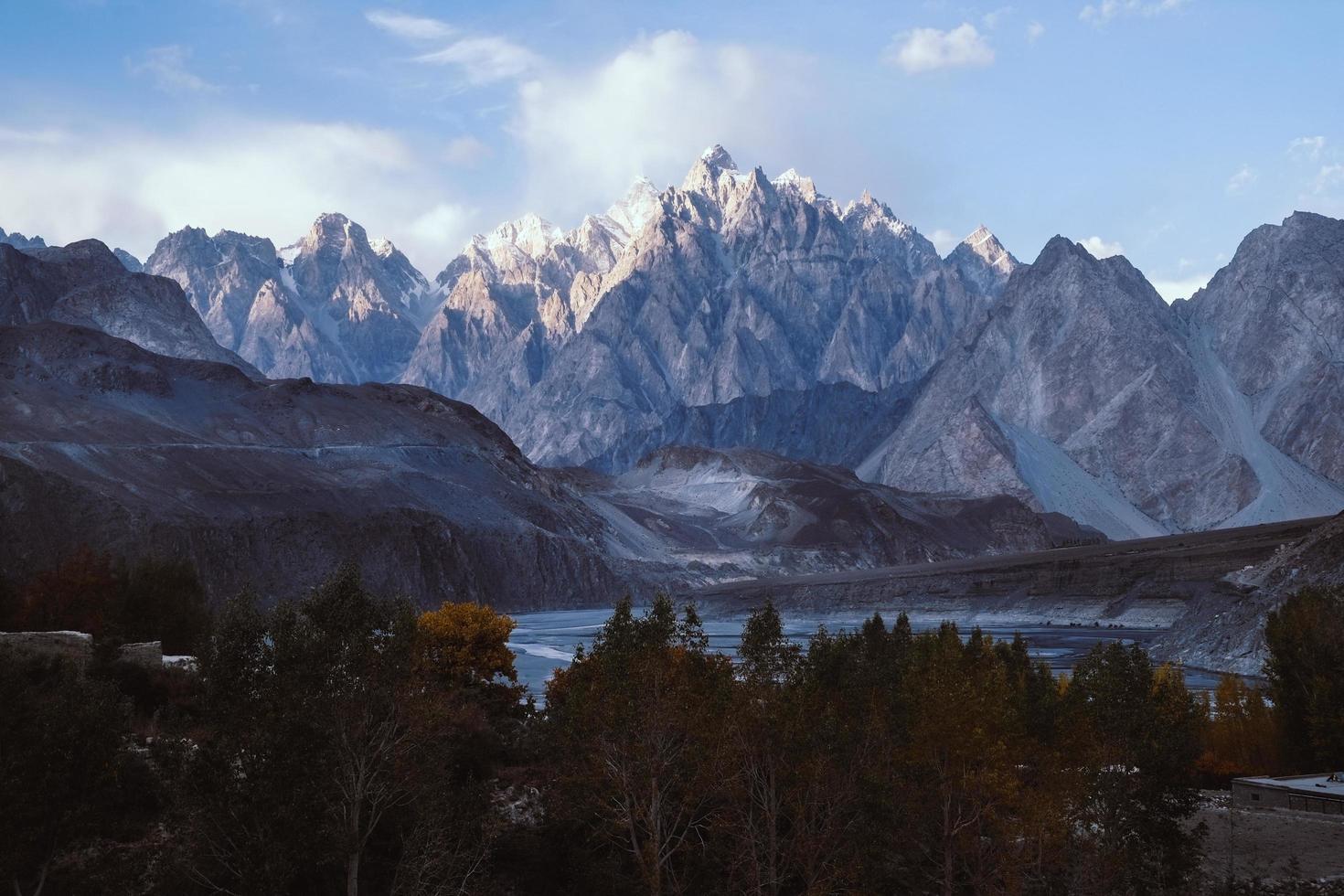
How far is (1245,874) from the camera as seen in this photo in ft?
133

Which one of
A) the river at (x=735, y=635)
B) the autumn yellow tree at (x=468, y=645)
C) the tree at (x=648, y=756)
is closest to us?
the tree at (x=648, y=756)

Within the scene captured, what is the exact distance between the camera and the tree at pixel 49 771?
27906 mm

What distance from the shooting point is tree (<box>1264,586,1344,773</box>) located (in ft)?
180

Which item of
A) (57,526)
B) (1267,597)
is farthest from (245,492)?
(1267,597)

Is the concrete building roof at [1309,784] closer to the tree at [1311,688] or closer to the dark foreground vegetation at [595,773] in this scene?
the tree at [1311,688]

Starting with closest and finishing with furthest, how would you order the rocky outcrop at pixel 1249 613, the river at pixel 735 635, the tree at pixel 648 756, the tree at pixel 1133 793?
the tree at pixel 648 756
the tree at pixel 1133 793
the rocky outcrop at pixel 1249 613
the river at pixel 735 635

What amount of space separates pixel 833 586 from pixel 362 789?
13588cm

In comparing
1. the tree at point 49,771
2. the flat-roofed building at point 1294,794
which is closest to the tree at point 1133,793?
the flat-roofed building at point 1294,794

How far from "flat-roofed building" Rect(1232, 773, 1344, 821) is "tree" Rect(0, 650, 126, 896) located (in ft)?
138

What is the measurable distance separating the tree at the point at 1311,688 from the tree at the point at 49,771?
4870 centimetres

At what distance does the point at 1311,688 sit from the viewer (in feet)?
186

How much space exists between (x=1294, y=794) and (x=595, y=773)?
2903 cm

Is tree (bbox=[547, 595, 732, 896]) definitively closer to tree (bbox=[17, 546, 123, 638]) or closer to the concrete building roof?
the concrete building roof

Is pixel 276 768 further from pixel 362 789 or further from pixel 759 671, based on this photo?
pixel 759 671
